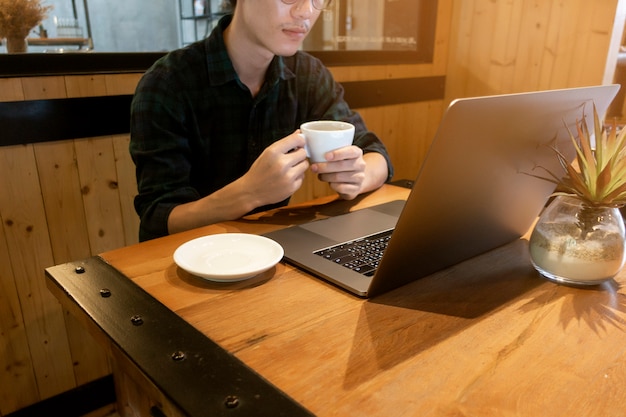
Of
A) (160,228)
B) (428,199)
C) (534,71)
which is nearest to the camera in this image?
(428,199)

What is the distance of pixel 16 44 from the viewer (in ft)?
4.91

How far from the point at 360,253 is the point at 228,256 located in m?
0.23

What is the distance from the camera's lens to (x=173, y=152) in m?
1.21

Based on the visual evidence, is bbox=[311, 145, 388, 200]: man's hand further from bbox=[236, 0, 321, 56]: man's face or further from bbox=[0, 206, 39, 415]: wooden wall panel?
bbox=[0, 206, 39, 415]: wooden wall panel

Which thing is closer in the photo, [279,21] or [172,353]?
[172,353]

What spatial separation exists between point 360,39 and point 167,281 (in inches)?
77.8

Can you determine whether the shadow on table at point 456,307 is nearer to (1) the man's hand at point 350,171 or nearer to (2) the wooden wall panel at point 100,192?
(1) the man's hand at point 350,171

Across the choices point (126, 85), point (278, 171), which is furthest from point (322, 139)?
point (126, 85)

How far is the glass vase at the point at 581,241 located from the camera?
0.76 m

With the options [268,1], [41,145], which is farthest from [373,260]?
[41,145]

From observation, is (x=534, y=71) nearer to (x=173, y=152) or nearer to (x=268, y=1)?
(x=268, y=1)

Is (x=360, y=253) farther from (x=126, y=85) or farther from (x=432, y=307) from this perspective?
(x=126, y=85)

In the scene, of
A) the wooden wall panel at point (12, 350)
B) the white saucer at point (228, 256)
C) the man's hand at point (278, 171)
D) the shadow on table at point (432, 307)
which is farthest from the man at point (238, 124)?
the wooden wall panel at point (12, 350)

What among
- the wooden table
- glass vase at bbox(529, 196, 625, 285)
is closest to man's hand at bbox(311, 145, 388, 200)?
the wooden table
